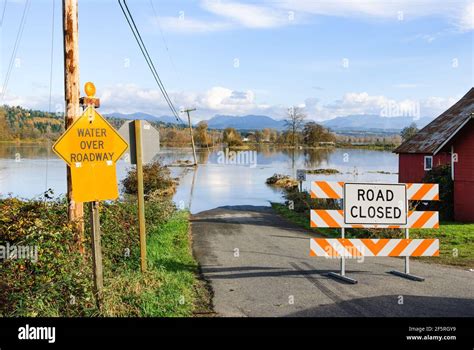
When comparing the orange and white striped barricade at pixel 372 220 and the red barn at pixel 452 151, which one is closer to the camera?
the orange and white striped barricade at pixel 372 220

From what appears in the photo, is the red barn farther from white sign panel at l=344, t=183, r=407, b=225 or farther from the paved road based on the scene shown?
white sign panel at l=344, t=183, r=407, b=225

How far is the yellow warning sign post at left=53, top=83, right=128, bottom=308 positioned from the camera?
6.84 m

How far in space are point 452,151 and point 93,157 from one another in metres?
18.2

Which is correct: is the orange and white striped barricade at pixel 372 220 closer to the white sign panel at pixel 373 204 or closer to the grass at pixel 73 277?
Answer: the white sign panel at pixel 373 204

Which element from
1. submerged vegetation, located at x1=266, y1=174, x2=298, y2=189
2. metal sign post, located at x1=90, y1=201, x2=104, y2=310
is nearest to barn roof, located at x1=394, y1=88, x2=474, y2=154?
submerged vegetation, located at x1=266, y1=174, x2=298, y2=189

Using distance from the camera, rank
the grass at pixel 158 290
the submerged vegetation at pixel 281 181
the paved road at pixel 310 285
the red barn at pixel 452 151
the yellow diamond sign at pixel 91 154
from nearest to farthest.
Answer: the yellow diamond sign at pixel 91 154, the grass at pixel 158 290, the paved road at pixel 310 285, the red barn at pixel 452 151, the submerged vegetation at pixel 281 181

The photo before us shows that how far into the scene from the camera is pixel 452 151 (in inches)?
829

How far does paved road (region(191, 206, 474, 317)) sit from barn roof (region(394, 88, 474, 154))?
18335mm

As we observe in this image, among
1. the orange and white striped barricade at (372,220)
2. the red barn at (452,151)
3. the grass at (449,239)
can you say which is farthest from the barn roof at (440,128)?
the orange and white striped barricade at (372,220)

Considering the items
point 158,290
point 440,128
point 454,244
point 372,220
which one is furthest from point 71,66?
point 440,128

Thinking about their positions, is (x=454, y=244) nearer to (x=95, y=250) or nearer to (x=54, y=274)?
(x=95, y=250)

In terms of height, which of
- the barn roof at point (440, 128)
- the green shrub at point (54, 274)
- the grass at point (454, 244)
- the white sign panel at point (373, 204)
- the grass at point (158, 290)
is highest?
the barn roof at point (440, 128)

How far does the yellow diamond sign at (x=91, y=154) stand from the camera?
6828mm

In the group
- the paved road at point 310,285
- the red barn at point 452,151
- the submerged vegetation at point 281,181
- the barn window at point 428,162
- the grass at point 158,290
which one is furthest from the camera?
the submerged vegetation at point 281,181
